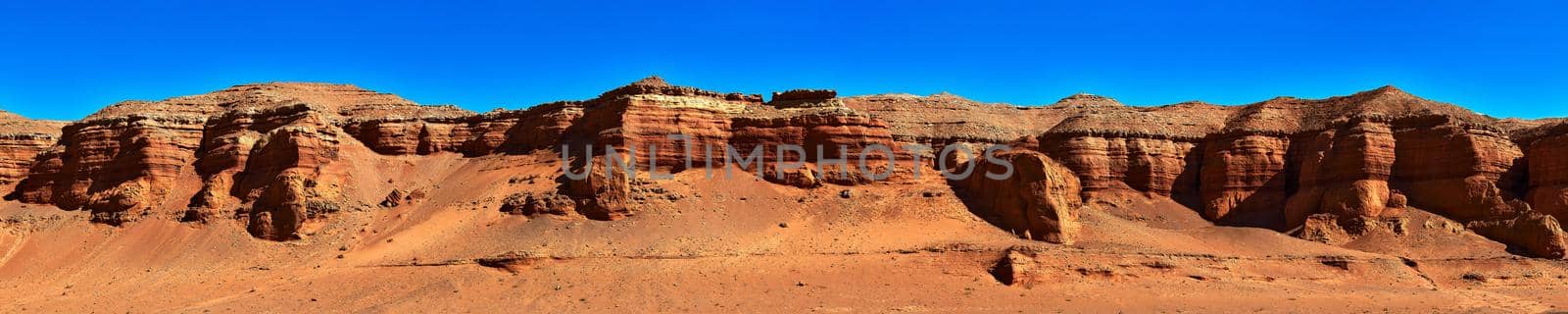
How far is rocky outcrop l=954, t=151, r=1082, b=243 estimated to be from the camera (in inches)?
1670

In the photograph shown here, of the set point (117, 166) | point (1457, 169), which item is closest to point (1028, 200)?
point (1457, 169)

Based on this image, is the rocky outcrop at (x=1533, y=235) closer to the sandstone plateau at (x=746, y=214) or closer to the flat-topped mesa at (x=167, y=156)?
the sandstone plateau at (x=746, y=214)

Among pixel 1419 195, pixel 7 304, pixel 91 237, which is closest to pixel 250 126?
pixel 91 237

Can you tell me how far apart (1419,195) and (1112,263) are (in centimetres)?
1925

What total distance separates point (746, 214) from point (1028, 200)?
402 inches

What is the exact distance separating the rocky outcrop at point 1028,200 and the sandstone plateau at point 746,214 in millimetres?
111

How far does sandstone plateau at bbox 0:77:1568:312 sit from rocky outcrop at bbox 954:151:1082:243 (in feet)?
0.36

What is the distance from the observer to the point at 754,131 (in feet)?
158

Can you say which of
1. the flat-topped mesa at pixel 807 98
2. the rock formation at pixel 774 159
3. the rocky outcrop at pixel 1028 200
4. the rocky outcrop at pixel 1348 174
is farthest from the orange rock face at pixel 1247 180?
the flat-topped mesa at pixel 807 98

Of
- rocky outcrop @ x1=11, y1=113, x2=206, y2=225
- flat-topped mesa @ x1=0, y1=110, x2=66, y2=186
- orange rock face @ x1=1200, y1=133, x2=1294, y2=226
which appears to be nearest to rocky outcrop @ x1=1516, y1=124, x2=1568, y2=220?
orange rock face @ x1=1200, y1=133, x2=1294, y2=226

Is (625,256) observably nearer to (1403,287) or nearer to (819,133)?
(819,133)

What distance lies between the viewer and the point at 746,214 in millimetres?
43875

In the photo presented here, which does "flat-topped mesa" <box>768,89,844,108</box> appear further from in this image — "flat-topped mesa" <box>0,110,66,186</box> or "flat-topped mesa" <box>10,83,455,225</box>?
"flat-topped mesa" <box>0,110,66,186</box>

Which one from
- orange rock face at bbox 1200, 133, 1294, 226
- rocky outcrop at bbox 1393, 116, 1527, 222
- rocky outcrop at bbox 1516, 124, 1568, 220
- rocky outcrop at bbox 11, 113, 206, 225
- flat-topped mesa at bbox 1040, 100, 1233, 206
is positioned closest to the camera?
rocky outcrop at bbox 11, 113, 206, 225
